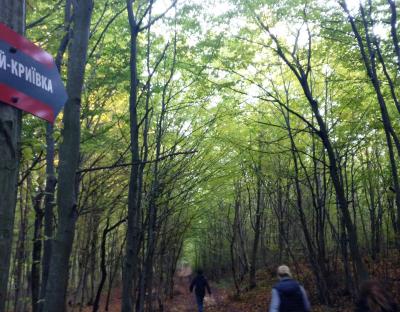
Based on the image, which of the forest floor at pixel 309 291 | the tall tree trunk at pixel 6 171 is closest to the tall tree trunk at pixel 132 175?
the tall tree trunk at pixel 6 171

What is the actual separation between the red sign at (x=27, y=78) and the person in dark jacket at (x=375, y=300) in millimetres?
3984

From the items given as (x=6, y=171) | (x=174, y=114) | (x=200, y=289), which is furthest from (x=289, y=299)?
(x=200, y=289)

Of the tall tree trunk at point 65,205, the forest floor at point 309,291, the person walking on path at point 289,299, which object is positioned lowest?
the forest floor at point 309,291

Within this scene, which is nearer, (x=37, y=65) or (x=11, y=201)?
(x=11, y=201)

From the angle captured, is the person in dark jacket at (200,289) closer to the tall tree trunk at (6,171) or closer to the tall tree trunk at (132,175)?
the tall tree trunk at (132,175)

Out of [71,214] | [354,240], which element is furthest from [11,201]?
[354,240]

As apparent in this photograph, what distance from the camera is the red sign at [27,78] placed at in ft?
5.56

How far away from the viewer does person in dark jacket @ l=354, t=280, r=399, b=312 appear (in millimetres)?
4246

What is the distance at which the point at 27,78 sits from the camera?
71.4 inches

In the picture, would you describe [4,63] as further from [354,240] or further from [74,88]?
[354,240]

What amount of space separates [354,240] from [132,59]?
17.2 feet

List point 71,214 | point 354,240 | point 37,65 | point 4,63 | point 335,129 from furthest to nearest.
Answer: point 335,129 < point 354,240 < point 71,214 < point 37,65 < point 4,63

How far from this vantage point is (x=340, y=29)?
28.1 feet

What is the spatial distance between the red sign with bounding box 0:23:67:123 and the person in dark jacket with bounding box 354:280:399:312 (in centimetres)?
398
